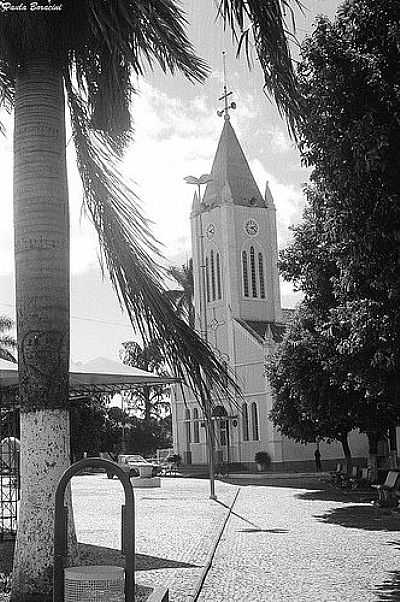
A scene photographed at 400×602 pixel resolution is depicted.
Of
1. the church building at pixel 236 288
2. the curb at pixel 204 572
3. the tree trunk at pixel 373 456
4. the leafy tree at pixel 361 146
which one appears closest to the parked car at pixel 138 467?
the church building at pixel 236 288

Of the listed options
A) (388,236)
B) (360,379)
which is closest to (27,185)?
(388,236)

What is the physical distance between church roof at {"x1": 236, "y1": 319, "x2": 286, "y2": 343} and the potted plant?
6.79 meters

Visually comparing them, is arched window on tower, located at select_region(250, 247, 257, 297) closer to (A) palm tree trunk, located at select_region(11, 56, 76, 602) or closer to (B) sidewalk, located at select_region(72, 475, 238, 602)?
(B) sidewalk, located at select_region(72, 475, 238, 602)

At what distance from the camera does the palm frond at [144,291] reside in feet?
24.8

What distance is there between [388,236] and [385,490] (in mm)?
12103

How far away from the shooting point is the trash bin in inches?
214

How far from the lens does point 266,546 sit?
13531 mm

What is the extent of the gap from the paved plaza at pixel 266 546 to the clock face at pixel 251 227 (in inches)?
1289

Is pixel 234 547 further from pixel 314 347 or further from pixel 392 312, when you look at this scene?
pixel 314 347

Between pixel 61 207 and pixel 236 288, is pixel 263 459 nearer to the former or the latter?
pixel 236 288

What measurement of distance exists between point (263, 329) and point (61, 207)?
157 feet

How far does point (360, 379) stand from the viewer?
44.9 feet

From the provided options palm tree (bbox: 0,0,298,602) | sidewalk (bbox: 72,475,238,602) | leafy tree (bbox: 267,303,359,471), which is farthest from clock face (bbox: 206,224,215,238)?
palm tree (bbox: 0,0,298,602)

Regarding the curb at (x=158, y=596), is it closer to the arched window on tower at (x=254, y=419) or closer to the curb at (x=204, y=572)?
the curb at (x=204, y=572)
